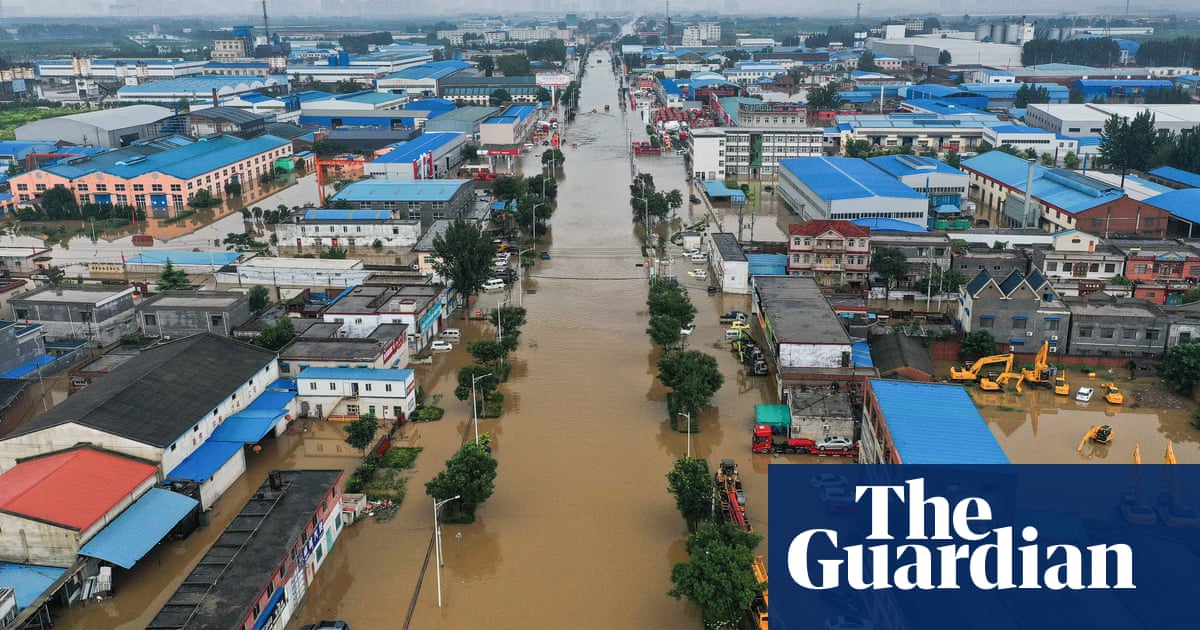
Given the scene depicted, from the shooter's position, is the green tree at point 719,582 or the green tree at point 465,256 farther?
the green tree at point 465,256

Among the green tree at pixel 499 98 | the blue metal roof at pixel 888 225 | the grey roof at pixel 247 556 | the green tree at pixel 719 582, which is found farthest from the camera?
Result: the green tree at pixel 499 98

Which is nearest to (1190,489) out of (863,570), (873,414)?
(873,414)

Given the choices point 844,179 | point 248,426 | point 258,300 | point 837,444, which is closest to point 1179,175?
point 844,179

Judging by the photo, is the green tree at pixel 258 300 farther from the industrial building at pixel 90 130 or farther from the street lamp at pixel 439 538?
the industrial building at pixel 90 130

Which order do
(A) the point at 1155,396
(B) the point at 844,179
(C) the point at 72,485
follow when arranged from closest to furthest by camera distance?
(C) the point at 72,485, (A) the point at 1155,396, (B) the point at 844,179

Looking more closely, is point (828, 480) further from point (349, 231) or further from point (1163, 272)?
point (349, 231)

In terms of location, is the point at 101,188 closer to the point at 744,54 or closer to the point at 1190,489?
the point at 1190,489

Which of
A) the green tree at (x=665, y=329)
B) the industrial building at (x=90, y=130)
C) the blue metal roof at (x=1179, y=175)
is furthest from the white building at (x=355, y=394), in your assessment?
the industrial building at (x=90, y=130)
